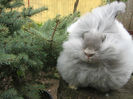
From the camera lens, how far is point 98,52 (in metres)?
1.41

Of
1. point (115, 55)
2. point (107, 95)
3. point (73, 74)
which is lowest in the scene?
point (107, 95)

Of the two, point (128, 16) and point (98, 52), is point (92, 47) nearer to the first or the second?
point (98, 52)

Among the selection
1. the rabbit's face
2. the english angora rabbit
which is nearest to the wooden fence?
the english angora rabbit

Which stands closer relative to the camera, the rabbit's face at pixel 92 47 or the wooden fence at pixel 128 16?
the rabbit's face at pixel 92 47

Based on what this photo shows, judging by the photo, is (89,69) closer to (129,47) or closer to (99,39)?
(99,39)

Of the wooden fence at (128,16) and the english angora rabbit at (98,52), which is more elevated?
the english angora rabbit at (98,52)

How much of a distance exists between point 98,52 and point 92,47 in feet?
0.19

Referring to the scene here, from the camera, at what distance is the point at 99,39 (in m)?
1.43

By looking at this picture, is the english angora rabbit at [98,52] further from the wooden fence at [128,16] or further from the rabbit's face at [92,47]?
the wooden fence at [128,16]

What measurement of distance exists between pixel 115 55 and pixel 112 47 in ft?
0.22

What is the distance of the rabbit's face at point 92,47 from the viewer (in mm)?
1400

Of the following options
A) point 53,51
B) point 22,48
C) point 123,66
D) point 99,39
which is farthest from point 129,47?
point 22,48

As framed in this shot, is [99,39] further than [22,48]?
Yes

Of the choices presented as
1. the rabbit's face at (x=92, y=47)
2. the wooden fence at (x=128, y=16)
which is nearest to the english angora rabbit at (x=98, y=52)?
the rabbit's face at (x=92, y=47)
